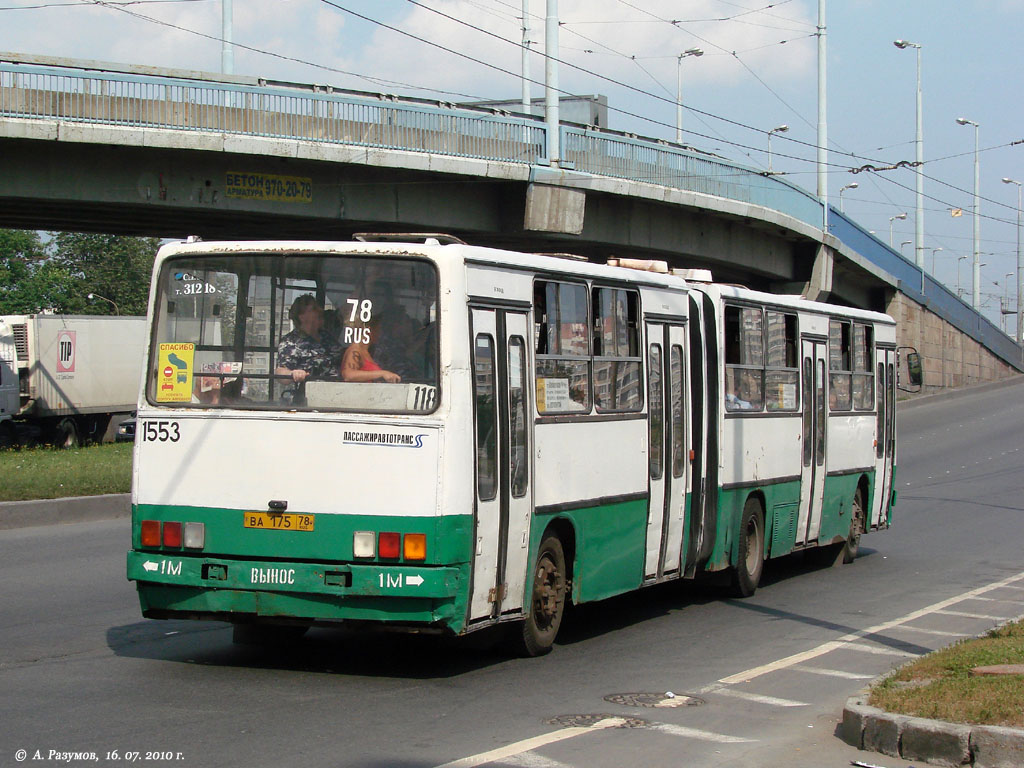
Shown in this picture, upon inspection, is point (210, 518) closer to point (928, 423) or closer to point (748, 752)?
point (748, 752)

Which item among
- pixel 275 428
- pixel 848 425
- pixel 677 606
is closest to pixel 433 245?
pixel 275 428

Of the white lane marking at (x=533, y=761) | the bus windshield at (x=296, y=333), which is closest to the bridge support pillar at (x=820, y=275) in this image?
the bus windshield at (x=296, y=333)

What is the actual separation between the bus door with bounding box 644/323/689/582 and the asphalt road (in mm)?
636

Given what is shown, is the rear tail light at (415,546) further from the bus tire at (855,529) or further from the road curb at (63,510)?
the road curb at (63,510)

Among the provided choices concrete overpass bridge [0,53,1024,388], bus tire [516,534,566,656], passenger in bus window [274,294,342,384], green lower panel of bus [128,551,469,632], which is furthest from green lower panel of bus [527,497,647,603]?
concrete overpass bridge [0,53,1024,388]

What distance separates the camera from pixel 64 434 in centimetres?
Result: 3662

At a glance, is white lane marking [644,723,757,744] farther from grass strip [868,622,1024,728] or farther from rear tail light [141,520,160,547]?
rear tail light [141,520,160,547]

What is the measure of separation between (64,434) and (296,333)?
98.6 ft

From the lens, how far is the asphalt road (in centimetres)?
669

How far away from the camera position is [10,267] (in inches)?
2869

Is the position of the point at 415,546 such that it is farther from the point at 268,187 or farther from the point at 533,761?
the point at 268,187

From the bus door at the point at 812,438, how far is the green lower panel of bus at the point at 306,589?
23.8ft

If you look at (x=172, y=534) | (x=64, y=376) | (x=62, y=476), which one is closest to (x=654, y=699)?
(x=172, y=534)

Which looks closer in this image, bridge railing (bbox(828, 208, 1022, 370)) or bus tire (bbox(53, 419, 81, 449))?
bus tire (bbox(53, 419, 81, 449))
